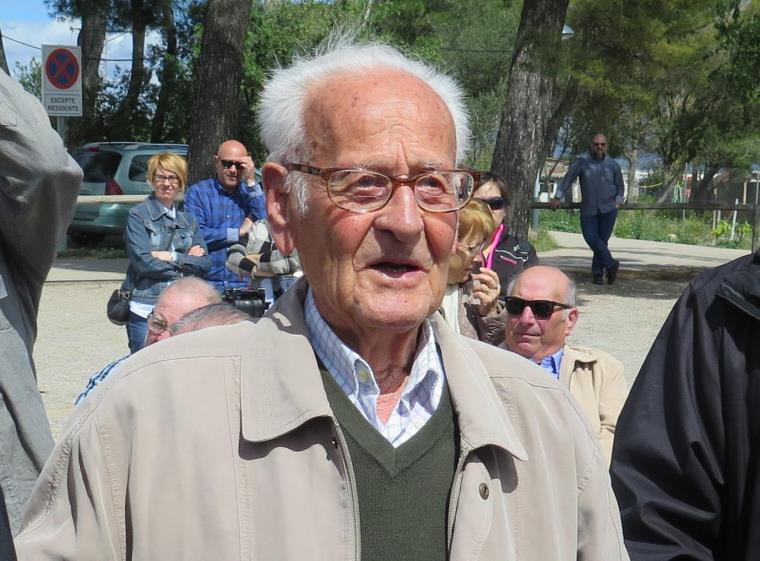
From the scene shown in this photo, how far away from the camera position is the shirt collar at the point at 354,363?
2061 millimetres

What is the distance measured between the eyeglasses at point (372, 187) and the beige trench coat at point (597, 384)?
2.94m

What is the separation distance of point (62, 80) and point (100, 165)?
5648 millimetres

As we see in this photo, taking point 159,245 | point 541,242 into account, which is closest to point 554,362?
point 159,245

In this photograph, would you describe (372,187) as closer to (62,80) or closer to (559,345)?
(559,345)

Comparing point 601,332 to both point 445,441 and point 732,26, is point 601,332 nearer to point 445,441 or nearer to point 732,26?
point 732,26

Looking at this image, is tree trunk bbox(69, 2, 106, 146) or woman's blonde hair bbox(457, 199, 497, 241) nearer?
woman's blonde hair bbox(457, 199, 497, 241)

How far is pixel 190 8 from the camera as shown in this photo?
29.8m

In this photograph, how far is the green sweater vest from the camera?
190 centimetres

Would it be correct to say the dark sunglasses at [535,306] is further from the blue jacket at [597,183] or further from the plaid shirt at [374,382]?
the blue jacket at [597,183]

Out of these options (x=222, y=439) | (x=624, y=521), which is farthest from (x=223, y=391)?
(x=624, y=521)

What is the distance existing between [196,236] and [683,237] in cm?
2310

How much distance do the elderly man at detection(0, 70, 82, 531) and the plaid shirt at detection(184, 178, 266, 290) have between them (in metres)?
5.26

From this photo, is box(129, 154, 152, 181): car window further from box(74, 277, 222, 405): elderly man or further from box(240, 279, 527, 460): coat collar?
box(240, 279, 527, 460): coat collar

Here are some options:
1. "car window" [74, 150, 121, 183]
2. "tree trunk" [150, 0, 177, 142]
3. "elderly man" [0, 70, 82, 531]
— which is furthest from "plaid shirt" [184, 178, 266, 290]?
"tree trunk" [150, 0, 177, 142]
